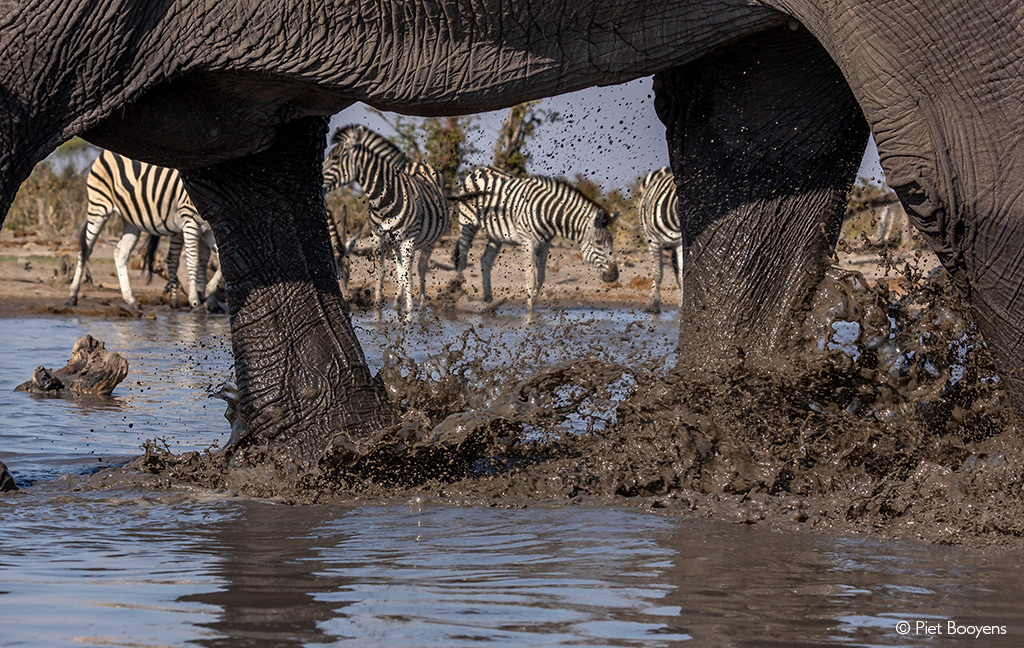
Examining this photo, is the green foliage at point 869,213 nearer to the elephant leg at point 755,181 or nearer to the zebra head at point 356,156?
the elephant leg at point 755,181

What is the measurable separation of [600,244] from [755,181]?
41.9 feet

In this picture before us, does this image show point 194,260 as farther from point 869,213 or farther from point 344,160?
point 869,213

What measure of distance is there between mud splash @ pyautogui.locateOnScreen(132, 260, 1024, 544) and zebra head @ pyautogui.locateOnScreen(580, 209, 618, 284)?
40.6ft

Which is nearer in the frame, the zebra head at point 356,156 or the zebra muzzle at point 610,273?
the zebra head at point 356,156

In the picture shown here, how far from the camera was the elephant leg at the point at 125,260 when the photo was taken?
548 inches

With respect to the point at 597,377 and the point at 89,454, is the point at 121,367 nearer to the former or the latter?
the point at 89,454

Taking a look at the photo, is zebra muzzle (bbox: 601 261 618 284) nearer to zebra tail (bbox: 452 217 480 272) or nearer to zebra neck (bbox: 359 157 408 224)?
zebra tail (bbox: 452 217 480 272)

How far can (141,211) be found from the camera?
48.0ft

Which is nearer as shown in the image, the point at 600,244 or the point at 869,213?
the point at 869,213

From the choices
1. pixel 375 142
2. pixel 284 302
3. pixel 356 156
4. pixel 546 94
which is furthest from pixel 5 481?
pixel 375 142

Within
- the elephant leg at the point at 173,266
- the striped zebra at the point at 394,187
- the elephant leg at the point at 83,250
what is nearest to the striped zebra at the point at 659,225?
the striped zebra at the point at 394,187

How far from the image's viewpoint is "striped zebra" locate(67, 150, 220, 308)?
1429cm

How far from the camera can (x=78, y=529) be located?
3766mm

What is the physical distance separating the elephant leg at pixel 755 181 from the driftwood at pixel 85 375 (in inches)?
155
